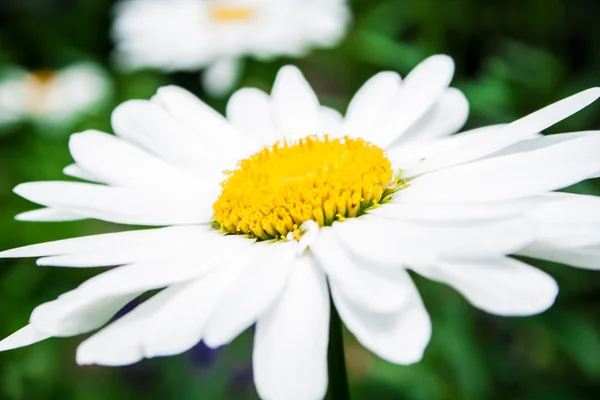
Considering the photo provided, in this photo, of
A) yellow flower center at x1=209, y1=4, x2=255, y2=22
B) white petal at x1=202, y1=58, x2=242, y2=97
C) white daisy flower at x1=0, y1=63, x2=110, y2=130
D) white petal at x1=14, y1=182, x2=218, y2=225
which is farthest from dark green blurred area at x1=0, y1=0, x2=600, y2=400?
white petal at x1=14, y1=182, x2=218, y2=225

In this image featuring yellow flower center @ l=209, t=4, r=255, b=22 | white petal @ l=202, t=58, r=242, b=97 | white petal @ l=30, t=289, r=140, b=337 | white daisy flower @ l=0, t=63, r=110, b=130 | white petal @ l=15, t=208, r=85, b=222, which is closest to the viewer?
white petal @ l=30, t=289, r=140, b=337

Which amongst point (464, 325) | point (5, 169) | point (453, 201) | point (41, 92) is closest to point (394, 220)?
point (453, 201)

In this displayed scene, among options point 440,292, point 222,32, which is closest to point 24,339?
point 440,292

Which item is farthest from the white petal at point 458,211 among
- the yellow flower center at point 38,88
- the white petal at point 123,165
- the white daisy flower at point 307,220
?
the yellow flower center at point 38,88

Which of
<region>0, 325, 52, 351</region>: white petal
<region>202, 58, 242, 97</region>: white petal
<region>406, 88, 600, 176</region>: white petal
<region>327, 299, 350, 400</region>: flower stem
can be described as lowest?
<region>327, 299, 350, 400</region>: flower stem

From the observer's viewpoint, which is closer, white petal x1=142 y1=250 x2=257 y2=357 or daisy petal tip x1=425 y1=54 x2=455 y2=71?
white petal x1=142 y1=250 x2=257 y2=357

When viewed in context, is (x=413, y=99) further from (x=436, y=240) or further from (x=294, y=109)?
(x=436, y=240)

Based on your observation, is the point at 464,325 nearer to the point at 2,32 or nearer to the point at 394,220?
the point at 394,220

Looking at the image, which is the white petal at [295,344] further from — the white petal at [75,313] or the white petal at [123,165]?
the white petal at [123,165]

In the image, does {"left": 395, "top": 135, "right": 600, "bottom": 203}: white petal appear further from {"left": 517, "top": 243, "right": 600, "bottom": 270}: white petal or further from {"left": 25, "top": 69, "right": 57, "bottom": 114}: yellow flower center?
{"left": 25, "top": 69, "right": 57, "bottom": 114}: yellow flower center
